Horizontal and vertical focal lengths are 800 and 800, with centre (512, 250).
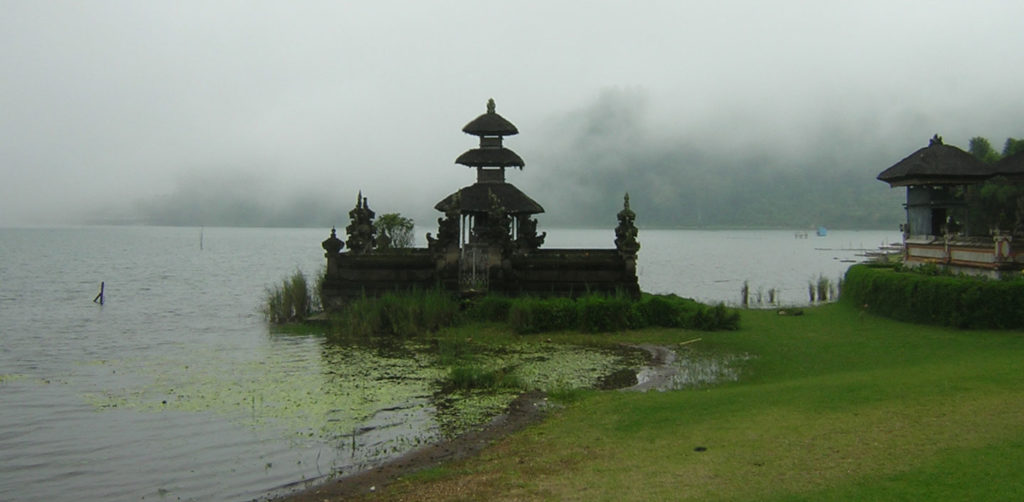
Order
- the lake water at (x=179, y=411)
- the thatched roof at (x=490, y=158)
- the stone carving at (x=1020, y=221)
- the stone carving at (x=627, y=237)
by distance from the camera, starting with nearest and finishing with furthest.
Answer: the lake water at (x=179, y=411), the stone carving at (x=1020, y=221), the stone carving at (x=627, y=237), the thatched roof at (x=490, y=158)

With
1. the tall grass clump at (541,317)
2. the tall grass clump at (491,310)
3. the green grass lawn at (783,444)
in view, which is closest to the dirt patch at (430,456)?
the green grass lawn at (783,444)

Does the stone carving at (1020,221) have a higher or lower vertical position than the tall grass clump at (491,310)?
higher

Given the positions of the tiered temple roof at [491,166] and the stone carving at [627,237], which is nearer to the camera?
the stone carving at [627,237]

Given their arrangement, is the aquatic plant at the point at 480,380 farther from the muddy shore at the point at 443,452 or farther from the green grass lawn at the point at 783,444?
the green grass lawn at the point at 783,444

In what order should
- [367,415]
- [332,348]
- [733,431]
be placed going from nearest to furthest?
[733,431], [367,415], [332,348]

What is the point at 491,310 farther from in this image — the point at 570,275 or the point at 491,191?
the point at 491,191

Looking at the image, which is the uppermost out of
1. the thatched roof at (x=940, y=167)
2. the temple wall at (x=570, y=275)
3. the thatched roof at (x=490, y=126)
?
the thatched roof at (x=490, y=126)

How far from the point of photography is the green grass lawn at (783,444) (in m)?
7.89

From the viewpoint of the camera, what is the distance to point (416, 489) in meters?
9.18

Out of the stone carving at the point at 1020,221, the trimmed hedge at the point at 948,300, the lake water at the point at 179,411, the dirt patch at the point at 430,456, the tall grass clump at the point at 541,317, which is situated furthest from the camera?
the stone carving at the point at 1020,221

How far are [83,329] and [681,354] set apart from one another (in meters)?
23.9

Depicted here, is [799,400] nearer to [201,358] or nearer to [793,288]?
[201,358]

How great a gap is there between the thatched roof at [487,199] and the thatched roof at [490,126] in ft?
6.40

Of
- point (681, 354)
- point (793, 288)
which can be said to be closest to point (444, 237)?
point (681, 354)
